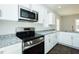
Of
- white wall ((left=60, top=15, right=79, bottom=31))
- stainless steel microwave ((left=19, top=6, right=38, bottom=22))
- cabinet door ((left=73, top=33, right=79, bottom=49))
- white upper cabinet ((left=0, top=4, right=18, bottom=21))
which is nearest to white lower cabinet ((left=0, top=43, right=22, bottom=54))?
white upper cabinet ((left=0, top=4, right=18, bottom=21))

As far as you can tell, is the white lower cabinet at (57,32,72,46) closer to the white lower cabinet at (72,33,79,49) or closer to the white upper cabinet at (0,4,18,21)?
the white lower cabinet at (72,33,79,49)

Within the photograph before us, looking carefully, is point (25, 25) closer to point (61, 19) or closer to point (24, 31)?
point (24, 31)

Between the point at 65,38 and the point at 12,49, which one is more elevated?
the point at 12,49

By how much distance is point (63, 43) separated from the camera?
518 cm

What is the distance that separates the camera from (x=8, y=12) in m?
1.79

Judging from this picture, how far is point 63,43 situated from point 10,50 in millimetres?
4098

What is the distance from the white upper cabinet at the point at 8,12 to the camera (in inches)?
63.6

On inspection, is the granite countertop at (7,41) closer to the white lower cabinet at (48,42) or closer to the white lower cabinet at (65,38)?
the white lower cabinet at (48,42)

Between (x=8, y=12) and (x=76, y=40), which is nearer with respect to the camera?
(x=8, y=12)

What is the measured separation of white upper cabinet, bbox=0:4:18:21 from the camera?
1615 millimetres

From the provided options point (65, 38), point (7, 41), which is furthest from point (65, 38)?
point (7, 41)

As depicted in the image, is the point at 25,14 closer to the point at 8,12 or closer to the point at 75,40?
the point at 8,12
